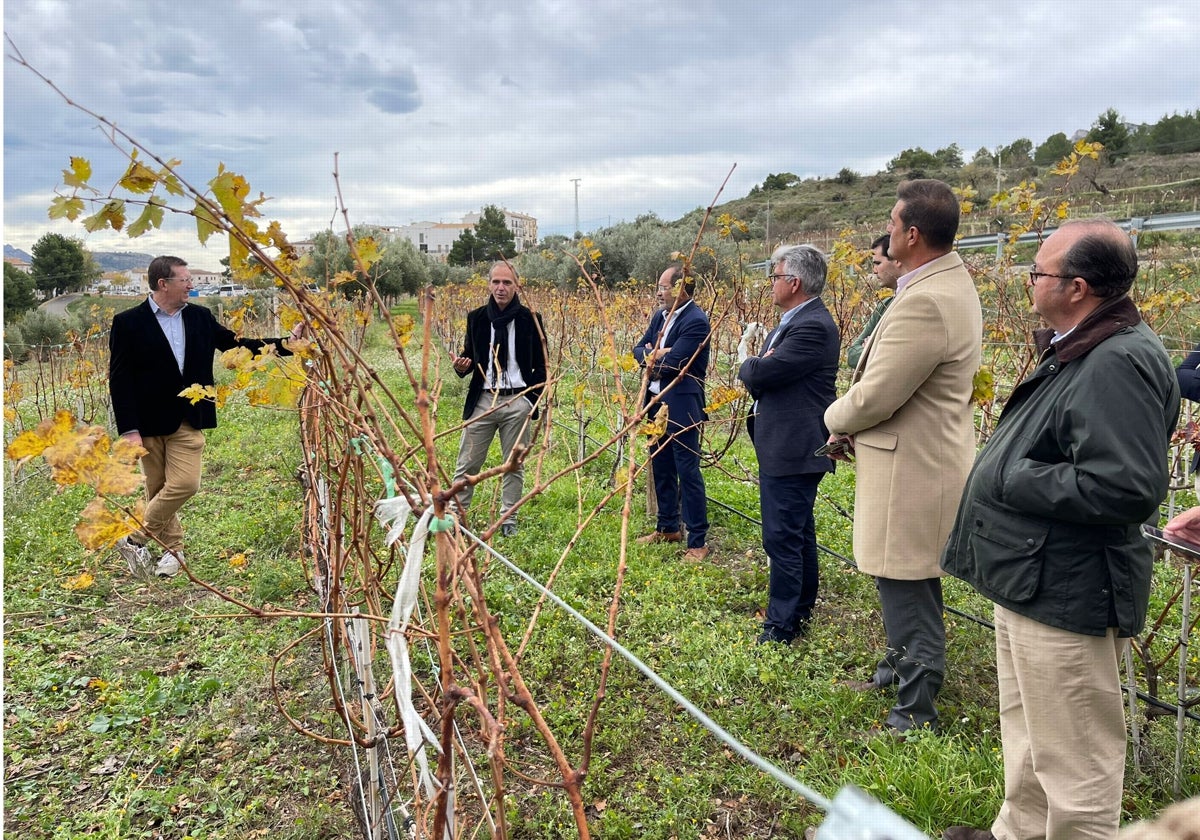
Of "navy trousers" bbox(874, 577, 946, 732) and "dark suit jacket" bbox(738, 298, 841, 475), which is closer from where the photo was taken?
"navy trousers" bbox(874, 577, 946, 732)

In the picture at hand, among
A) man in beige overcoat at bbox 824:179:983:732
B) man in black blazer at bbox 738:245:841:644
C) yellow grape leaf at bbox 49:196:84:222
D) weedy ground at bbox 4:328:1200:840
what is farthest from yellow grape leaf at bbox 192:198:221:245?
man in black blazer at bbox 738:245:841:644

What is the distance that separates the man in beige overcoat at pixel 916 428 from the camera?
2.55 metres

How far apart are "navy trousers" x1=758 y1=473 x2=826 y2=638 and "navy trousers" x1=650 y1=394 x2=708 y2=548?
1.05 metres

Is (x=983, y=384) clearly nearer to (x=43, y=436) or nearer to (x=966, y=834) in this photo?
(x=966, y=834)

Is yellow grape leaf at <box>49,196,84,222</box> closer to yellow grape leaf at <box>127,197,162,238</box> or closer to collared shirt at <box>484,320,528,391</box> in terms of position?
yellow grape leaf at <box>127,197,162,238</box>

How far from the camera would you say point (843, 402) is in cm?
275

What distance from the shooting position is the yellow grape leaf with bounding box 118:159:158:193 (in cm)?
135

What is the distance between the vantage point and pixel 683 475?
468 cm

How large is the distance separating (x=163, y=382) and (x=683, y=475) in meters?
3.32

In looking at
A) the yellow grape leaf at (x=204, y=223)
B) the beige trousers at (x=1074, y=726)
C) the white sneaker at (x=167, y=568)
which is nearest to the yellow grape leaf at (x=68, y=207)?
the yellow grape leaf at (x=204, y=223)

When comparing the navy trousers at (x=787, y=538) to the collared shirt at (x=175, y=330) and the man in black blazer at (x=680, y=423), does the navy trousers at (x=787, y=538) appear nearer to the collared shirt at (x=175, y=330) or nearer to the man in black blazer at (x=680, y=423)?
the man in black blazer at (x=680, y=423)

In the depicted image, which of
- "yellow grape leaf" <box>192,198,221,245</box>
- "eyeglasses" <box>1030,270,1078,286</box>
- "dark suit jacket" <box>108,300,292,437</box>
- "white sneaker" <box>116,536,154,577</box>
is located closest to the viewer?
"yellow grape leaf" <box>192,198,221,245</box>

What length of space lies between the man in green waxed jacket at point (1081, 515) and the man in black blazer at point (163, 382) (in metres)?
4.00

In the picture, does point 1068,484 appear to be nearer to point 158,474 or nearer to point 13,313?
point 158,474
